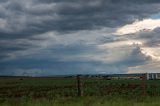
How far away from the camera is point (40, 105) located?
19625 mm

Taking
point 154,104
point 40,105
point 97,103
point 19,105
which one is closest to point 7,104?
point 19,105

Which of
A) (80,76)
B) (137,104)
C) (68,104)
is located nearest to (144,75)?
(80,76)

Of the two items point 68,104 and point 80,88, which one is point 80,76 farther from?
point 68,104

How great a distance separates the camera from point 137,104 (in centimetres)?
2006

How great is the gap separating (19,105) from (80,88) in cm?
669

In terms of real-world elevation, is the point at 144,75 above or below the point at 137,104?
above

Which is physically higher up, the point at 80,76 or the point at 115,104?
the point at 80,76

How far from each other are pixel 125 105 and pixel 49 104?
13.3 feet

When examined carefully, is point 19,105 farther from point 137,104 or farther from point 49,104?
point 137,104

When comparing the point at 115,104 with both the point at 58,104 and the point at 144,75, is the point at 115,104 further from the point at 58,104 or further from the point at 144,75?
the point at 144,75

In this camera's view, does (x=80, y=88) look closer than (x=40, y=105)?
No

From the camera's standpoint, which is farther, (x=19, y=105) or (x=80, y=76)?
(x=80, y=76)

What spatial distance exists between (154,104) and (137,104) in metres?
1.01

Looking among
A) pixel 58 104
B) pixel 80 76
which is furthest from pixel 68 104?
pixel 80 76
